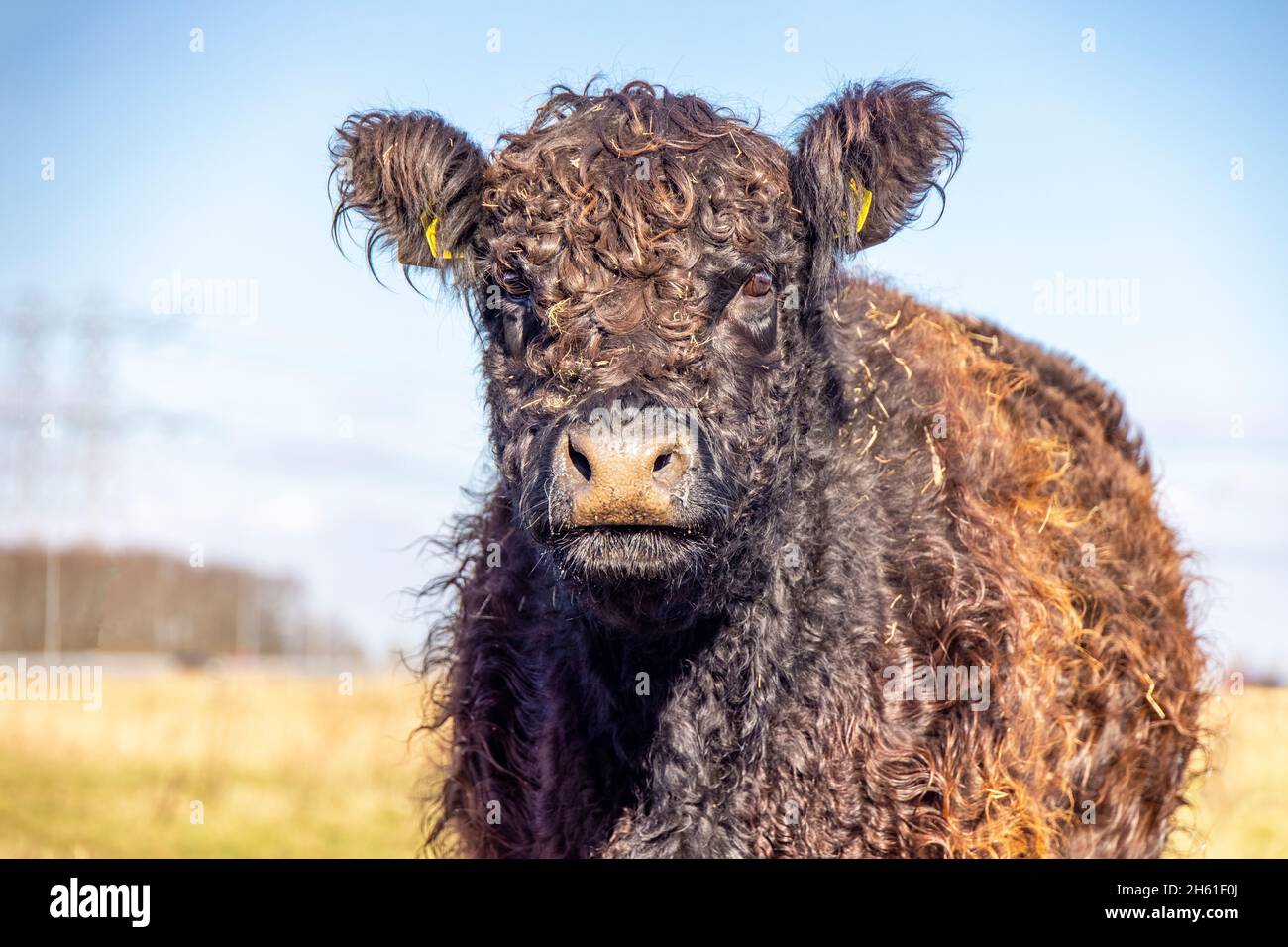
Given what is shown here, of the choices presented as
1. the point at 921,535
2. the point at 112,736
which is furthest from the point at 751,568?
the point at 112,736

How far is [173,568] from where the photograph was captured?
210 ft

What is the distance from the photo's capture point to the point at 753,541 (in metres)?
4.15

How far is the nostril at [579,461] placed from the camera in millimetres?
3619

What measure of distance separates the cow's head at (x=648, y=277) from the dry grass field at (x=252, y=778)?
2966 mm

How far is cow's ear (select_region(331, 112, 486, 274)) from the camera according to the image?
15.7 ft

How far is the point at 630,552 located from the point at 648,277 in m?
0.99
